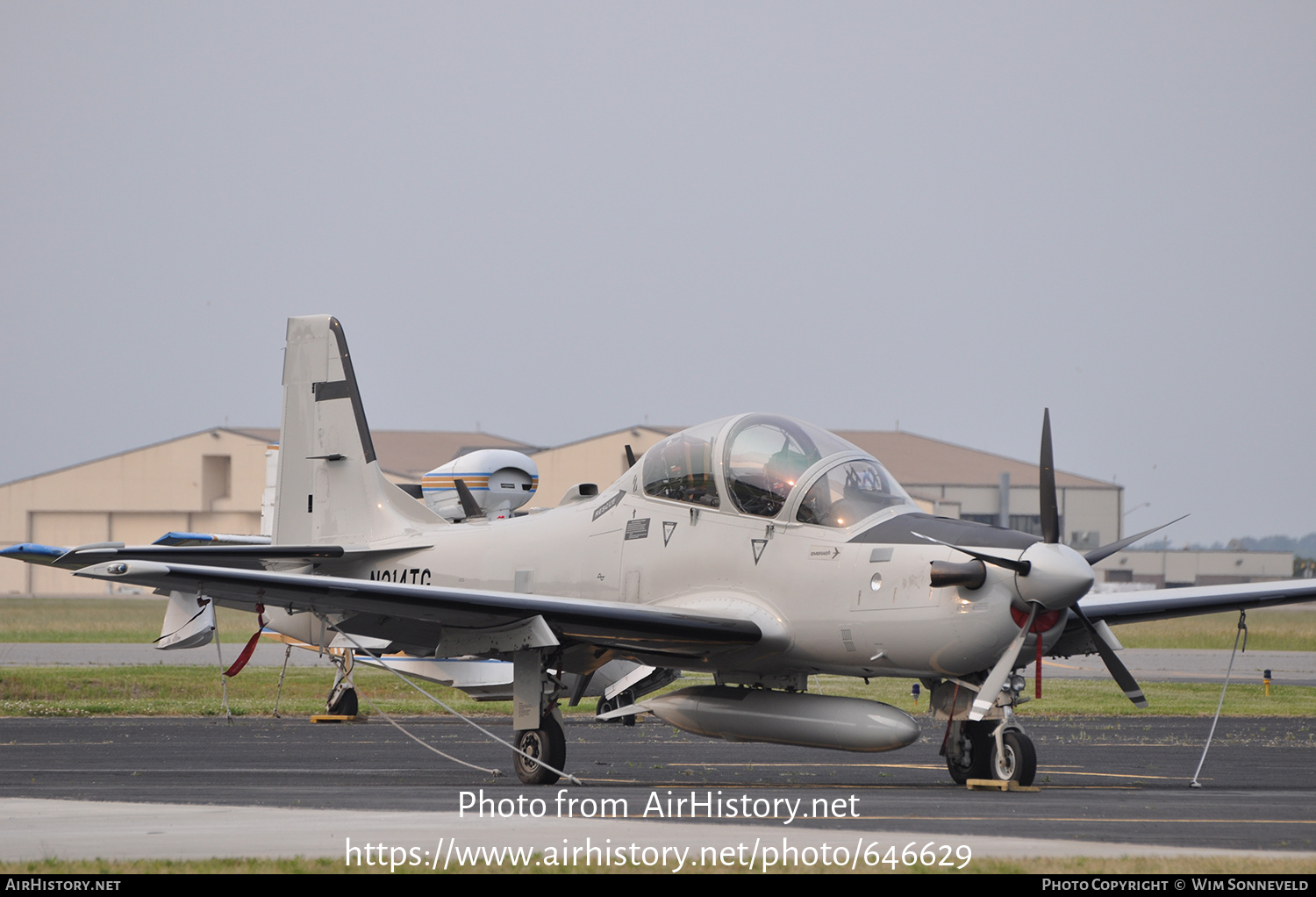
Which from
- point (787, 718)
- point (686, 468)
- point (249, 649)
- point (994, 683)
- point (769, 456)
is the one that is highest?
point (769, 456)

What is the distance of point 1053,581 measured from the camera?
38.8 feet

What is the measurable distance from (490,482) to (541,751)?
8.46 m

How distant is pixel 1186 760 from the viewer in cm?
1659

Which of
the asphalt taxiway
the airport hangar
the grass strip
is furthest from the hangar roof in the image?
the asphalt taxiway

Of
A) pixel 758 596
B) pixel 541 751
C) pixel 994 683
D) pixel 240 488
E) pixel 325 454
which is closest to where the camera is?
pixel 994 683

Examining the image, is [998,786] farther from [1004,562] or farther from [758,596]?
[758,596]

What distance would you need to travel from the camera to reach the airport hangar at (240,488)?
79.3m

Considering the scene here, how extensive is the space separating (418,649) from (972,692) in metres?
6.02

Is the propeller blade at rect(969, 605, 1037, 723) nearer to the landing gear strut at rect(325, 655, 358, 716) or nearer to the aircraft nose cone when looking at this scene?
the aircraft nose cone

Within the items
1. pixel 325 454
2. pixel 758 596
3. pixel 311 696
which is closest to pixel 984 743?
pixel 758 596

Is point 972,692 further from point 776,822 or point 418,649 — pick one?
point 418,649

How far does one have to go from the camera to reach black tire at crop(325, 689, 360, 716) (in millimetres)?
23078

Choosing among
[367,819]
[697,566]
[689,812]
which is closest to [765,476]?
[697,566]

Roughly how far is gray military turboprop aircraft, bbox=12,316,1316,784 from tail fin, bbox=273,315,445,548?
6.44 ft
